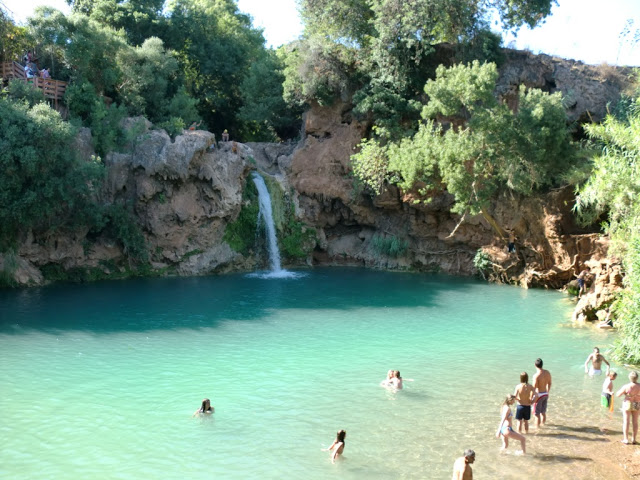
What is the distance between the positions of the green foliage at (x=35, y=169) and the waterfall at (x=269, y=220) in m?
9.22

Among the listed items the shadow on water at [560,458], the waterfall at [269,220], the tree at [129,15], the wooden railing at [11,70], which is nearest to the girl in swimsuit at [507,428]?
the shadow on water at [560,458]

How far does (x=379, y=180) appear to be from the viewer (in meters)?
31.5

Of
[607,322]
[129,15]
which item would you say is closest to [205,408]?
[607,322]

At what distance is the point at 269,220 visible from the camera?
34.1 metres

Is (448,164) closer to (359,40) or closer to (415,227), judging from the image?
(415,227)

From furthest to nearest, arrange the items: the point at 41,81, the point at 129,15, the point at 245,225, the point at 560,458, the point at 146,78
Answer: the point at 129,15
the point at 146,78
the point at 245,225
the point at 41,81
the point at 560,458

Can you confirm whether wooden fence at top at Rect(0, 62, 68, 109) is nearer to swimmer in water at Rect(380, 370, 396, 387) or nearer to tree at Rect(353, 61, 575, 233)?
tree at Rect(353, 61, 575, 233)

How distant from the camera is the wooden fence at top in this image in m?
31.1

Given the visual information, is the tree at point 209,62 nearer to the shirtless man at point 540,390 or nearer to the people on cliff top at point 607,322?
the people on cliff top at point 607,322

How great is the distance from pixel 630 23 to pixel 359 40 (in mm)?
14415

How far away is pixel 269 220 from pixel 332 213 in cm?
391

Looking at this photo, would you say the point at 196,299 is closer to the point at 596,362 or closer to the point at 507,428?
the point at 596,362

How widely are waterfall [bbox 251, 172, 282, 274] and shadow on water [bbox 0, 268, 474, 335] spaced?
212 centimetres

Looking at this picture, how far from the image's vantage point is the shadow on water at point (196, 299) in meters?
22.1
